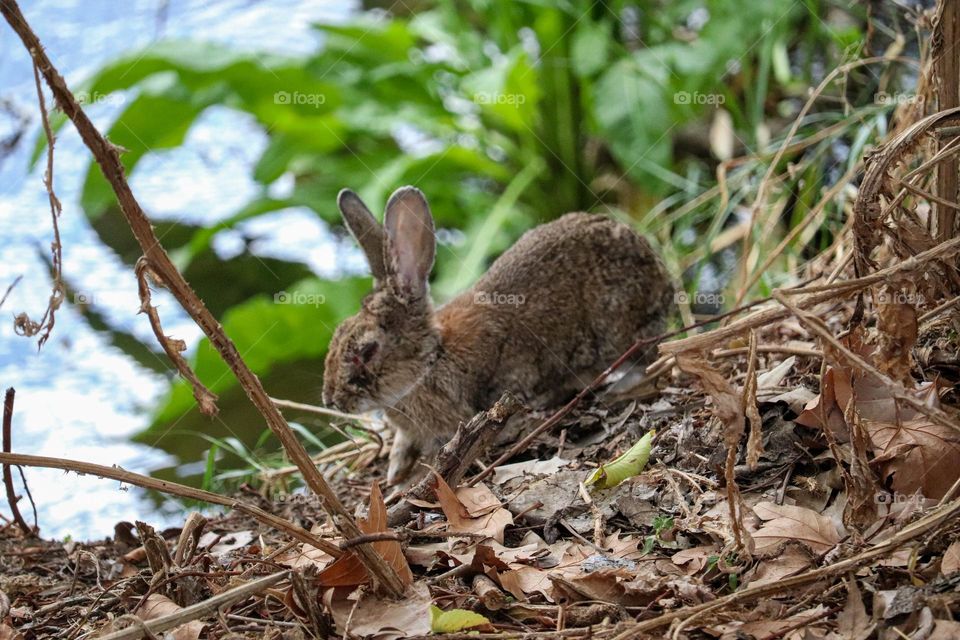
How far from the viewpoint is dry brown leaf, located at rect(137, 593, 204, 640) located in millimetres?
2598

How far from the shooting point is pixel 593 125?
768 centimetres

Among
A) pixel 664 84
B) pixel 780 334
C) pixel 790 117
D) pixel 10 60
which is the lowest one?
pixel 780 334

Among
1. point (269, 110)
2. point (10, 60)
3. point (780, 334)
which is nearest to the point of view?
point (780, 334)

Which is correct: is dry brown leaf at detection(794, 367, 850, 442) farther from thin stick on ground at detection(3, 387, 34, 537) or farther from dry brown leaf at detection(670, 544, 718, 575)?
thin stick on ground at detection(3, 387, 34, 537)

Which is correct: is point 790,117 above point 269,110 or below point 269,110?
below

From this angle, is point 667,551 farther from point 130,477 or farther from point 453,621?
point 130,477

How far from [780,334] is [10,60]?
4832 mm

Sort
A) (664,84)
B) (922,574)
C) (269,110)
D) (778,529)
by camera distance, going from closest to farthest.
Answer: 1. (922,574)
2. (778,529)
3. (664,84)
4. (269,110)

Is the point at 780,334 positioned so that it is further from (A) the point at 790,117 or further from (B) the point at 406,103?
(B) the point at 406,103

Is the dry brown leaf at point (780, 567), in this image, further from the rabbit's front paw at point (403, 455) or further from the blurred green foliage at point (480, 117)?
the blurred green foliage at point (480, 117)

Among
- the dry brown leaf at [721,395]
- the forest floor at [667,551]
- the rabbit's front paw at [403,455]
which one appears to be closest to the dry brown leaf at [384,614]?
the forest floor at [667,551]

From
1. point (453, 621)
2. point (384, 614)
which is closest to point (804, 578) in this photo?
point (453, 621)

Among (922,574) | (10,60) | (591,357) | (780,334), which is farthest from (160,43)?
(922,574)

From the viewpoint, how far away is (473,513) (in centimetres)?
322
